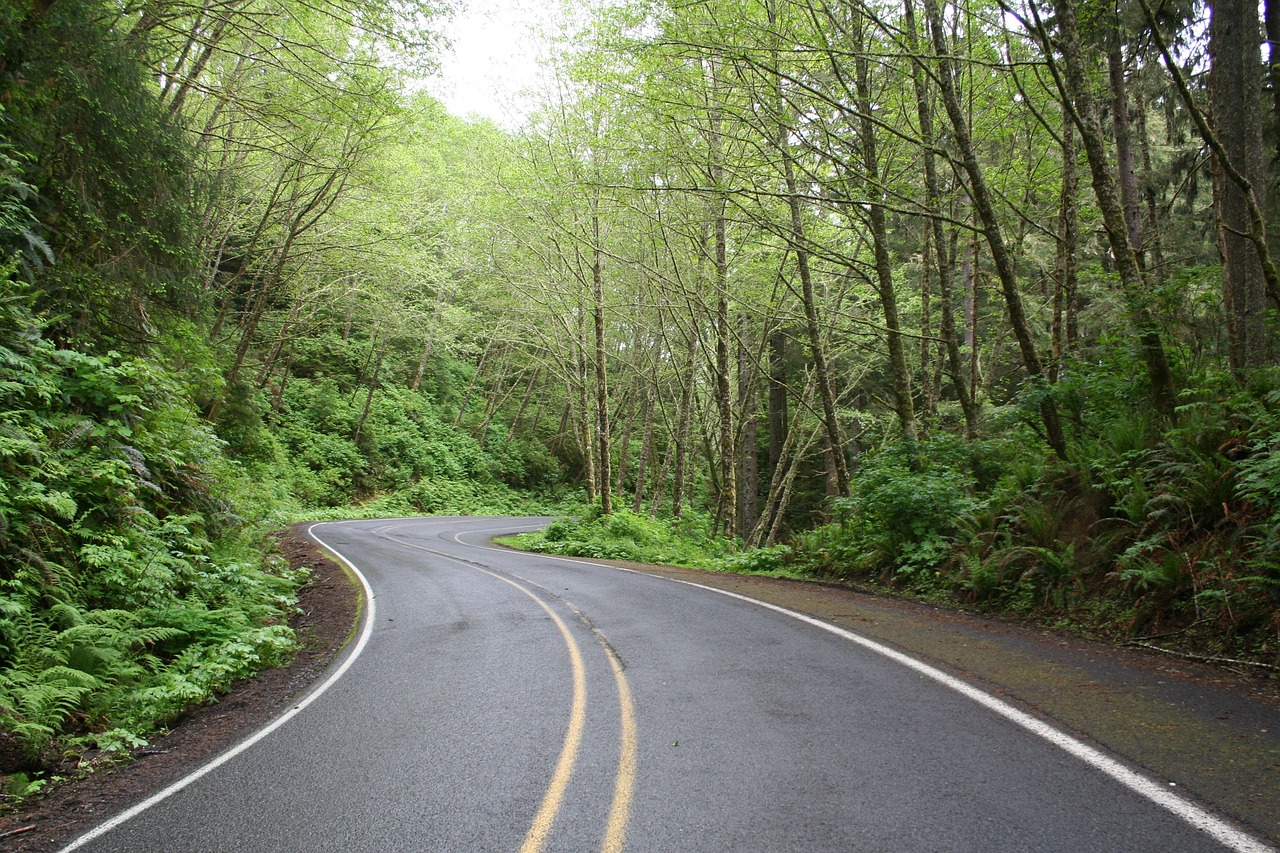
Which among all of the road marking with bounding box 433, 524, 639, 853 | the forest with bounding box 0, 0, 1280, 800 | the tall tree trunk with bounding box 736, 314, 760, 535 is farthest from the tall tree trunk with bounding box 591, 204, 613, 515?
the road marking with bounding box 433, 524, 639, 853

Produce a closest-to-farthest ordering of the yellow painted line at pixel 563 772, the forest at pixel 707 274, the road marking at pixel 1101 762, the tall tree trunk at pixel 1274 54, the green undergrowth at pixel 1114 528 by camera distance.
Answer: the road marking at pixel 1101 762, the yellow painted line at pixel 563 772, the green undergrowth at pixel 1114 528, the forest at pixel 707 274, the tall tree trunk at pixel 1274 54

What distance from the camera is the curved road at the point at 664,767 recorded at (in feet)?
10.5

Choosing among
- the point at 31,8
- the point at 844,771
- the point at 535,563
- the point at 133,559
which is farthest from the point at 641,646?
the point at 31,8

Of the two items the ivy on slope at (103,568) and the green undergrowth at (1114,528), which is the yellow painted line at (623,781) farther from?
the green undergrowth at (1114,528)

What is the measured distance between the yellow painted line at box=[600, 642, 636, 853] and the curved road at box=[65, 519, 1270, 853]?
0.06 feet

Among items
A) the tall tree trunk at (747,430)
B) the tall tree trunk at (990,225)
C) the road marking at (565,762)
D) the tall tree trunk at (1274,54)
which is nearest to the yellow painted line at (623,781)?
the road marking at (565,762)

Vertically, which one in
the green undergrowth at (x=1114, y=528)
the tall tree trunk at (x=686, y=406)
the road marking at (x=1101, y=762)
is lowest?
the road marking at (x=1101, y=762)

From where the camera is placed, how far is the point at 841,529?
464 inches

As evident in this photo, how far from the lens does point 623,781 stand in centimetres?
390

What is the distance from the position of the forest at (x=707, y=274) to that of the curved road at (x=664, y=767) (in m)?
1.60

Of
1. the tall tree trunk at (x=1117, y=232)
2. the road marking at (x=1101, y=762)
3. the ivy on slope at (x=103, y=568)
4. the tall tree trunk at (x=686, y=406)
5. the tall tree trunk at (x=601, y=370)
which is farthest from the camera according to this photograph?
the tall tree trunk at (x=686, y=406)

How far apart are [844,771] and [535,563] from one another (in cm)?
1193

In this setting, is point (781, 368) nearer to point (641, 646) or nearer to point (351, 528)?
point (351, 528)

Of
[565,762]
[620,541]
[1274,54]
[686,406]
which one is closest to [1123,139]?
[1274,54]
